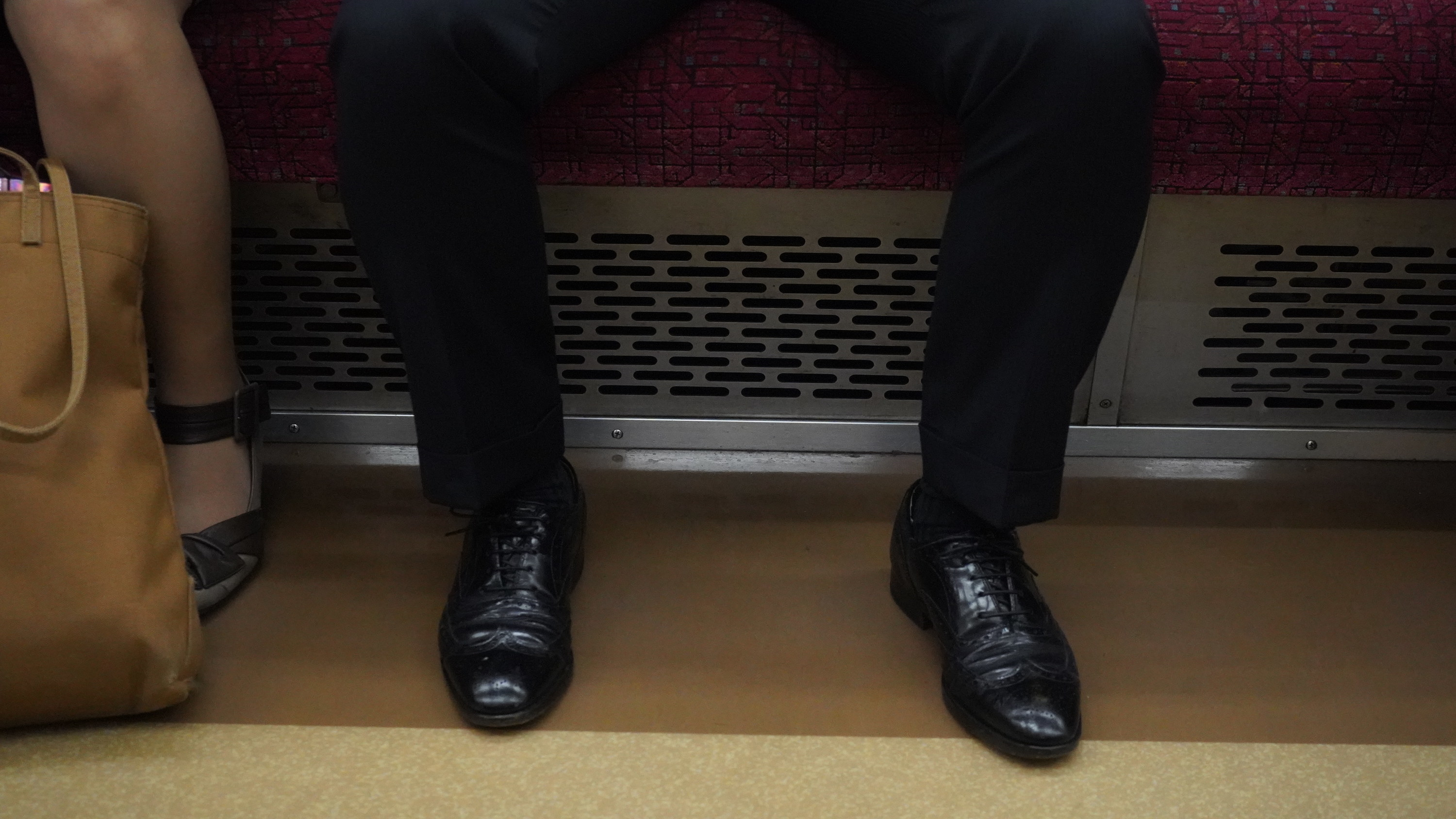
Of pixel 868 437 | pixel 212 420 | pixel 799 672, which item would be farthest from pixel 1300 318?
pixel 212 420

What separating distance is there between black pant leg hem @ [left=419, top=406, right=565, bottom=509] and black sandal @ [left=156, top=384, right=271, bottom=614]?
0.74ft

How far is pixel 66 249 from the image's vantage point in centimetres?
75

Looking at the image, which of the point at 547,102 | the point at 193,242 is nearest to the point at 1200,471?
the point at 547,102

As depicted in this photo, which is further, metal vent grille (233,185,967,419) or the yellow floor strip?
metal vent grille (233,185,967,419)

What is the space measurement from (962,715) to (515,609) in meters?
0.36

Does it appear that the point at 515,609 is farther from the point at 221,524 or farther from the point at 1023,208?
the point at 1023,208

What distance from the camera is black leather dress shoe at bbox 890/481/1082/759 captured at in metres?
0.80

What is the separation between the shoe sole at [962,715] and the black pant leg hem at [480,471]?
1.08 ft

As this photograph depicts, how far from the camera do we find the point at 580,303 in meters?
1.18

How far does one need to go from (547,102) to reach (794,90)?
8.3 inches

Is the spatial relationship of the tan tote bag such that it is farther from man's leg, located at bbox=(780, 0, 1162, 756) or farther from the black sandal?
man's leg, located at bbox=(780, 0, 1162, 756)

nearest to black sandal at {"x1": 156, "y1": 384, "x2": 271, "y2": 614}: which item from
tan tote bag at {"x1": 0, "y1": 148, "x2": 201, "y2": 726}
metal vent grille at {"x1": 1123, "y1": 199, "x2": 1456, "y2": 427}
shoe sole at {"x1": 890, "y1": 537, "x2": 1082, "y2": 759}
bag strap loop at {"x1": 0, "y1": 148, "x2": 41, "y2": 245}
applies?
tan tote bag at {"x1": 0, "y1": 148, "x2": 201, "y2": 726}

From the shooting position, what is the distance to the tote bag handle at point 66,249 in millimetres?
740

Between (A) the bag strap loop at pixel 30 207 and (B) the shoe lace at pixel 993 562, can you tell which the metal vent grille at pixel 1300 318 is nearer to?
(B) the shoe lace at pixel 993 562
